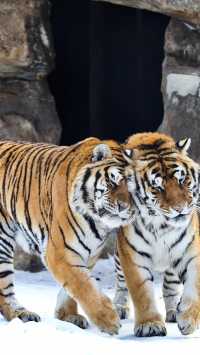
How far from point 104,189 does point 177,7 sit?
9.05 feet

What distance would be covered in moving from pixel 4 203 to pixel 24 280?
8.88 feet

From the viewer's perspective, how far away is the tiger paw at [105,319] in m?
4.82

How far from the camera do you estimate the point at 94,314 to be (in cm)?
483

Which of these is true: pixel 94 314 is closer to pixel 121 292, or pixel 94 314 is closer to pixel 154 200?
pixel 154 200

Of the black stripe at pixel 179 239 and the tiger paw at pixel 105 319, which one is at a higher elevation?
the black stripe at pixel 179 239

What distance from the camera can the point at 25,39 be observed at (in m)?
8.32

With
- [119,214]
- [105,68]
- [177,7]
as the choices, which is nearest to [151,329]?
[119,214]

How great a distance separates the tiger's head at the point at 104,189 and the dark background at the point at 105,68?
4330 millimetres

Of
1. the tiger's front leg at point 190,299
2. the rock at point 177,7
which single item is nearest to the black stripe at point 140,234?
the tiger's front leg at point 190,299

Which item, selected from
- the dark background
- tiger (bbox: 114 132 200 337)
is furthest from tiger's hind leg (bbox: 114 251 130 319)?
the dark background

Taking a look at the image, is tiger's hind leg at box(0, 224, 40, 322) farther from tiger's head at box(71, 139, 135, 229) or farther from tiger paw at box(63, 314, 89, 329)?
tiger's head at box(71, 139, 135, 229)

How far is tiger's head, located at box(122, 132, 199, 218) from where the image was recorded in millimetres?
4828

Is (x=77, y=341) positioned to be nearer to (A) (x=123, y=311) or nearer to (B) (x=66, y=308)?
(B) (x=66, y=308)

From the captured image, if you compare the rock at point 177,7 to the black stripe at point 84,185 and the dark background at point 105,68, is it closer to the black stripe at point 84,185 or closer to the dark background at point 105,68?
the dark background at point 105,68
